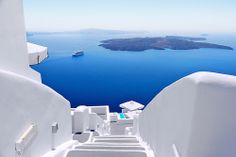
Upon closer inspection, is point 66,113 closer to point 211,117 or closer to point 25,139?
point 25,139

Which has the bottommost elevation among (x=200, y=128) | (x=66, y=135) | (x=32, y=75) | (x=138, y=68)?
(x=138, y=68)

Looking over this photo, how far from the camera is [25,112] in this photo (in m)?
3.18

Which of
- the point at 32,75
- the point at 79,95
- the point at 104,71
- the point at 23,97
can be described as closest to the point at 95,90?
the point at 79,95

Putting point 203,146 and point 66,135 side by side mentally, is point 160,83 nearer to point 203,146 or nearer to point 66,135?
point 66,135

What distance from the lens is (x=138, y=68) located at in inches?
2549

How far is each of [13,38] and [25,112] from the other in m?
1.92

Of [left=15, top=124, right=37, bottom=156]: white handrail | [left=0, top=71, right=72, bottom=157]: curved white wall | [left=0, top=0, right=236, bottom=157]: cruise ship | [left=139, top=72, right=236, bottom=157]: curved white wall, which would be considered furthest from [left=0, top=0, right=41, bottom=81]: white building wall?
[left=139, top=72, right=236, bottom=157]: curved white wall

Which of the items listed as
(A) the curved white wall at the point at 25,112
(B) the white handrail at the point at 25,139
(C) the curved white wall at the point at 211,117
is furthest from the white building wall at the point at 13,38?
(C) the curved white wall at the point at 211,117

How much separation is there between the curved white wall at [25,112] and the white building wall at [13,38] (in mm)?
805

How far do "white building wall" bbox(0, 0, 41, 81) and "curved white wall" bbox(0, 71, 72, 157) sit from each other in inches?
31.7

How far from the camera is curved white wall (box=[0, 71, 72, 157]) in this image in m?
2.66

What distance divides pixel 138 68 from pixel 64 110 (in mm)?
59571

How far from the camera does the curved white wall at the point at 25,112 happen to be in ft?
8.74

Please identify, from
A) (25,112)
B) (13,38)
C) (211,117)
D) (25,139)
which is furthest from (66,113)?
(211,117)
